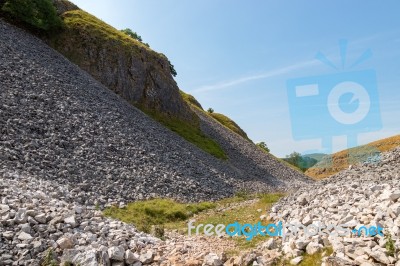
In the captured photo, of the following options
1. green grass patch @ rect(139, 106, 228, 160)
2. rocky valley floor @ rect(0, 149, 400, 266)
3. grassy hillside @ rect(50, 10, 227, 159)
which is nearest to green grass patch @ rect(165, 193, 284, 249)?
rocky valley floor @ rect(0, 149, 400, 266)

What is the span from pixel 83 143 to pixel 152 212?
27.7 feet

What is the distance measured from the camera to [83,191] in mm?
18500

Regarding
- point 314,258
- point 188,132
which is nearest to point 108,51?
point 188,132

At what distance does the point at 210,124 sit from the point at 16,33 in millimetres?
34446

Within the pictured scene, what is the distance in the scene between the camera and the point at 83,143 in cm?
2414

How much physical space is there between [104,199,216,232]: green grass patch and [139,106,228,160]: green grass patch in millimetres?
23306

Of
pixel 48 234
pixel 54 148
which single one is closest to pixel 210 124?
pixel 54 148

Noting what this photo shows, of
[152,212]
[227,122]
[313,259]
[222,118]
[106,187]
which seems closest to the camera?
[313,259]

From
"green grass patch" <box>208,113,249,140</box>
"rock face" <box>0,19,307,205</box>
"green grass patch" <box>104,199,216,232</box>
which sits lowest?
"green grass patch" <box>104,199,216,232</box>

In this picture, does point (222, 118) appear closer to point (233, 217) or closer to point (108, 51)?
point (108, 51)

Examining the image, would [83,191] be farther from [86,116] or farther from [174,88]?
[174,88]

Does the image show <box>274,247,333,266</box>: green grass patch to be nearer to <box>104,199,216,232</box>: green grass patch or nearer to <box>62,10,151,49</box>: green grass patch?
<box>104,199,216,232</box>: green grass patch

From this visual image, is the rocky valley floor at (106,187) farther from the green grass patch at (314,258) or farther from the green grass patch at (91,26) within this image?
the green grass patch at (91,26)

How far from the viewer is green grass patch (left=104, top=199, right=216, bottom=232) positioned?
17000mm
